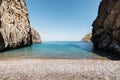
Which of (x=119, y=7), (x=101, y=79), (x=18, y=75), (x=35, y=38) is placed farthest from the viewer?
(x=35, y=38)

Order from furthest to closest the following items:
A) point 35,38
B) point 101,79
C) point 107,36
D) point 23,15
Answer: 1. point 35,38
2. point 23,15
3. point 107,36
4. point 101,79

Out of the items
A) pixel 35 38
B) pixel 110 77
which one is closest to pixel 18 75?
pixel 110 77

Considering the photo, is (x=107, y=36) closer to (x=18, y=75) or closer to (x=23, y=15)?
(x=18, y=75)

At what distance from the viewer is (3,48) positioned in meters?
37.4

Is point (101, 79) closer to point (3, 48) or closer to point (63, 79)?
point (63, 79)

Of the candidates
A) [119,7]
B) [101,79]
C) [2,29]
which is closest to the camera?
[101,79]

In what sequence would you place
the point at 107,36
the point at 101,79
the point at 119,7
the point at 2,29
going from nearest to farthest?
the point at 101,79, the point at 119,7, the point at 2,29, the point at 107,36

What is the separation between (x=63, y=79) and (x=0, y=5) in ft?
117

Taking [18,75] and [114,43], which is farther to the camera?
[114,43]

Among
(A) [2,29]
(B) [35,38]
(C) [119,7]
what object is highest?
(C) [119,7]

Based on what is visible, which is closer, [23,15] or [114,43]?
[114,43]

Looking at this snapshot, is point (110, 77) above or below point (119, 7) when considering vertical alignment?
below

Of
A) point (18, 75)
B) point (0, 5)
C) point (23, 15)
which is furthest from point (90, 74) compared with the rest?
point (23, 15)

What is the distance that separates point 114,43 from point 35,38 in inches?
3559
